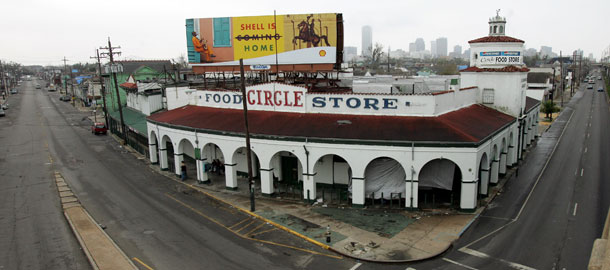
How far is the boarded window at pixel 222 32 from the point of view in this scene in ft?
112

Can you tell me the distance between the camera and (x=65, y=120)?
235 feet

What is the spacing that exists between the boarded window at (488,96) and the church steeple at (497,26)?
4787 millimetres

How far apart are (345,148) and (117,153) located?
28.7 meters

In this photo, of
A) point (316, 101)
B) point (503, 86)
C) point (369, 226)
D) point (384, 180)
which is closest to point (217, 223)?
point (369, 226)

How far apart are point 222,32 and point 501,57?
72.9 feet

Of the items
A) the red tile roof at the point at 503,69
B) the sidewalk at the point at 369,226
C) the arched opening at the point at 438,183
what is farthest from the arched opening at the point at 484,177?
the red tile roof at the point at 503,69

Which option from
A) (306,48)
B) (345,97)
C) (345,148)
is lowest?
(345,148)

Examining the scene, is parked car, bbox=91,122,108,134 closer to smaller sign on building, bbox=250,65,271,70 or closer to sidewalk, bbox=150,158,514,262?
smaller sign on building, bbox=250,65,271,70

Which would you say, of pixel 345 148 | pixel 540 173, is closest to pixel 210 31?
pixel 345 148

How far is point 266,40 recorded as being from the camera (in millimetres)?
32906

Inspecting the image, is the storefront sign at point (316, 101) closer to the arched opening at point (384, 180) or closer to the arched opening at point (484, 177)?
the arched opening at point (384, 180)

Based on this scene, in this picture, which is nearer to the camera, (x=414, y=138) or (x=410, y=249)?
(x=410, y=249)

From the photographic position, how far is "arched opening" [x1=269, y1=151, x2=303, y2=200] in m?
28.3

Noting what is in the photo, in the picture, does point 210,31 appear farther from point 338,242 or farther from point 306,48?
point 338,242
